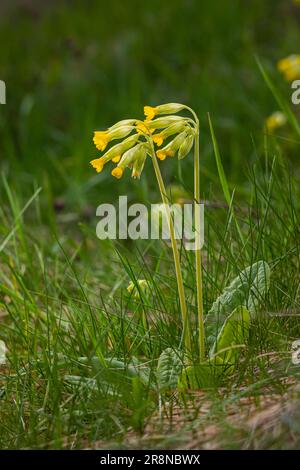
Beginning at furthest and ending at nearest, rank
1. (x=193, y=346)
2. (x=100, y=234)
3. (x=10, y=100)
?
(x=10, y=100)
(x=100, y=234)
(x=193, y=346)

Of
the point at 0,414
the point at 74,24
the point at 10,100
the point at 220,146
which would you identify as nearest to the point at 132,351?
the point at 0,414

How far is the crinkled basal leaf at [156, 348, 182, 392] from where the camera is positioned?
1.94 meters

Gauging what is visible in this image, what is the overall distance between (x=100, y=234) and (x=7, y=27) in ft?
14.6

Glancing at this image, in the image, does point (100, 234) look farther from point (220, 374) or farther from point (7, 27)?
point (7, 27)

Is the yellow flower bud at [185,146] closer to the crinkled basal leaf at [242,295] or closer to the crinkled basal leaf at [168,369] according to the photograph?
the crinkled basal leaf at [242,295]

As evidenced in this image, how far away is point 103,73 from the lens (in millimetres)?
5848

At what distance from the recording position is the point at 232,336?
199cm

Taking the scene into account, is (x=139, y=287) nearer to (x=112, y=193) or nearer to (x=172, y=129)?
(x=172, y=129)

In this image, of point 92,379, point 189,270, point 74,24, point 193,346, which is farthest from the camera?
point 74,24

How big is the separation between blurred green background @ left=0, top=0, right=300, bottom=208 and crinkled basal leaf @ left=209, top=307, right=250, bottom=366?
2068 millimetres

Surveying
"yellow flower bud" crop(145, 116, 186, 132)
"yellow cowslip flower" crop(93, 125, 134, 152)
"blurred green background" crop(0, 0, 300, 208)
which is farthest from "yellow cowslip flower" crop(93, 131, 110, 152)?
"blurred green background" crop(0, 0, 300, 208)

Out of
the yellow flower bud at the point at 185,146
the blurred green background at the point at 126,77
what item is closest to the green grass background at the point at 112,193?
the blurred green background at the point at 126,77

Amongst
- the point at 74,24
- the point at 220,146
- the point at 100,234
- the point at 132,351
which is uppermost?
the point at 74,24

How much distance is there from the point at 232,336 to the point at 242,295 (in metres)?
0.16
